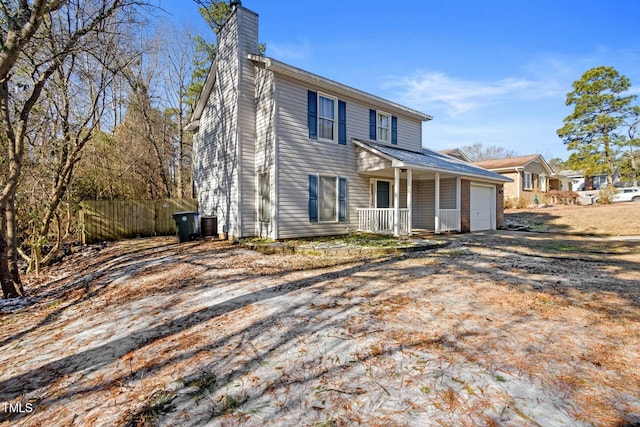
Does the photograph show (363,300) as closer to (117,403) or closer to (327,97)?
(117,403)

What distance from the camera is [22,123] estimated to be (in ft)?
21.6


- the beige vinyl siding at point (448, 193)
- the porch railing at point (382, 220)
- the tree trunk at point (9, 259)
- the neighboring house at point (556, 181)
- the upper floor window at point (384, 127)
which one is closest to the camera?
the tree trunk at point (9, 259)

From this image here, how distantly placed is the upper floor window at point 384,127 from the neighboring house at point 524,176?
53.6ft

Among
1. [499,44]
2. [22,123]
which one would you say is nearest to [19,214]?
[22,123]

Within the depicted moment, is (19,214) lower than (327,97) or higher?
lower

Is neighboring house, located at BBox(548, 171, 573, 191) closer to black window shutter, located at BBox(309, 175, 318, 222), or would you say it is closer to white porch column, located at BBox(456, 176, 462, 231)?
white porch column, located at BBox(456, 176, 462, 231)

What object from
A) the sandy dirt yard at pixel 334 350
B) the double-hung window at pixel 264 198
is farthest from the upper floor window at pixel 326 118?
the sandy dirt yard at pixel 334 350

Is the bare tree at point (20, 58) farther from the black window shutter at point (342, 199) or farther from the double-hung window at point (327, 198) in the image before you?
the black window shutter at point (342, 199)

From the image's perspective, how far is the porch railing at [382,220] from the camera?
10837 mm

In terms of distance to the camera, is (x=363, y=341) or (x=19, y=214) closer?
(x=363, y=341)

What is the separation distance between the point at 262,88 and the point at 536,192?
25102 millimetres

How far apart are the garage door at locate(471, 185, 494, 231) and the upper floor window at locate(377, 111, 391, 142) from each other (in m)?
4.58

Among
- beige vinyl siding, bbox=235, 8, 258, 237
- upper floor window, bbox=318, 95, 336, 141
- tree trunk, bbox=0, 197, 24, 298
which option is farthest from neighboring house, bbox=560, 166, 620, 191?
tree trunk, bbox=0, 197, 24, 298

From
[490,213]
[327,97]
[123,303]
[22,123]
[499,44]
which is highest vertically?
[499,44]
